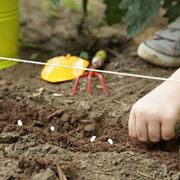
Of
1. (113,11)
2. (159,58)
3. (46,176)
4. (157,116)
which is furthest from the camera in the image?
(113,11)

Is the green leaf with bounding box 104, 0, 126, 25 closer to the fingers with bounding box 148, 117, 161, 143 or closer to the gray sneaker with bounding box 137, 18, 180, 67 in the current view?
the gray sneaker with bounding box 137, 18, 180, 67

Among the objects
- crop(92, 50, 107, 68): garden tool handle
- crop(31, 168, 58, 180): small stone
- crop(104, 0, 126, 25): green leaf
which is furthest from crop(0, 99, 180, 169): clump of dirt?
crop(104, 0, 126, 25): green leaf

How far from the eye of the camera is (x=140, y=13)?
2037 millimetres

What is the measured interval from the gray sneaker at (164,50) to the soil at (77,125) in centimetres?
4

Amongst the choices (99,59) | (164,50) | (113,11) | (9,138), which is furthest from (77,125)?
(113,11)

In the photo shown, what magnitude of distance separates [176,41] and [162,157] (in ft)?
2.76

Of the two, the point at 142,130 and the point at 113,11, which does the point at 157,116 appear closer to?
the point at 142,130

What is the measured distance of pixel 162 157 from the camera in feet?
4.30

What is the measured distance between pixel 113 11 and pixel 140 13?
Result: 0.23 m

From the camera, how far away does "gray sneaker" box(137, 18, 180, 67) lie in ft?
6.64

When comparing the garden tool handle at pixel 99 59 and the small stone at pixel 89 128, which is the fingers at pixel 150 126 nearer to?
the small stone at pixel 89 128

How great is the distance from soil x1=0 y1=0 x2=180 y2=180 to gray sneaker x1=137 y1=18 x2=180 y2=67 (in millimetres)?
45

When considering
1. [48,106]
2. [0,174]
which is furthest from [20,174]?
[48,106]

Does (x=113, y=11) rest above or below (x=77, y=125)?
above
